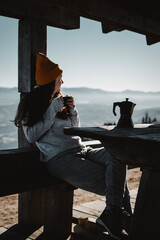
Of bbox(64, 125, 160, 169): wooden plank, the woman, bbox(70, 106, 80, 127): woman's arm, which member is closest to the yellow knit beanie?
the woman

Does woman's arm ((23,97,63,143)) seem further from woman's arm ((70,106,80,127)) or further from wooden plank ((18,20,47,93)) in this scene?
wooden plank ((18,20,47,93))

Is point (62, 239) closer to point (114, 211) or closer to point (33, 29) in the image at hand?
point (114, 211)

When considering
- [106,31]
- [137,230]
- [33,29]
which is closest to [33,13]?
[33,29]

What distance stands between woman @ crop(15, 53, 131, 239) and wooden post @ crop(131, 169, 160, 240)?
24cm

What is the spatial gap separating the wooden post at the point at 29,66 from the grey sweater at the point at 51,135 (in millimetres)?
347

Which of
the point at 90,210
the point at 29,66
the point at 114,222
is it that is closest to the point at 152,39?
the point at 29,66

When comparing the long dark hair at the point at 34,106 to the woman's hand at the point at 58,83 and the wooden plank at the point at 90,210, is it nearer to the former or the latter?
the woman's hand at the point at 58,83

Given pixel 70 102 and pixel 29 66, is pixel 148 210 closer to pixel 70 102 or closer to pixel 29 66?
pixel 70 102

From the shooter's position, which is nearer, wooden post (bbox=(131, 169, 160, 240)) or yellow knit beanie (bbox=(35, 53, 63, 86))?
wooden post (bbox=(131, 169, 160, 240))

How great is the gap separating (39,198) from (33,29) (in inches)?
67.4

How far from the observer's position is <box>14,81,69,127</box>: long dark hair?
2.49 meters

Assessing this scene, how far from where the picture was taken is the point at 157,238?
1881mm

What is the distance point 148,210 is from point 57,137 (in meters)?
1.01

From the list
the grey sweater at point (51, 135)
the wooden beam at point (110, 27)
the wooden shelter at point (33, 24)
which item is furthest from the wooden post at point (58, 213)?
the wooden beam at point (110, 27)
